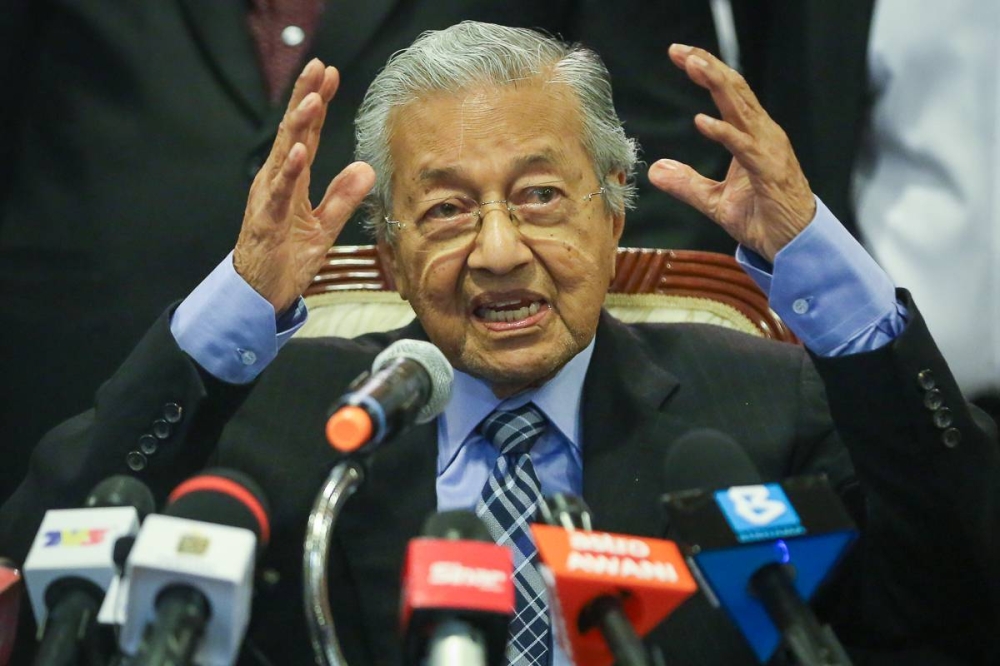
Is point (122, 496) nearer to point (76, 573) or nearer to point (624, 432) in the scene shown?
point (76, 573)

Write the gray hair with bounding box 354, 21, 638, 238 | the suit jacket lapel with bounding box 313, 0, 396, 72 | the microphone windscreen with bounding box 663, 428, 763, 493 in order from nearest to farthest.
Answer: the microphone windscreen with bounding box 663, 428, 763, 493, the gray hair with bounding box 354, 21, 638, 238, the suit jacket lapel with bounding box 313, 0, 396, 72

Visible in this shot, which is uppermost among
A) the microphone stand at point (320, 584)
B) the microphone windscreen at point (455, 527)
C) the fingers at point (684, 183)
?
the microphone windscreen at point (455, 527)

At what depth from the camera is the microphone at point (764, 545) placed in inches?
46.0

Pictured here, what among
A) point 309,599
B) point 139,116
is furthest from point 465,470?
point 139,116

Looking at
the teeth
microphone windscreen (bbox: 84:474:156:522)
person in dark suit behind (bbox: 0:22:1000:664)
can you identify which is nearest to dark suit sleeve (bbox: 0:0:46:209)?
person in dark suit behind (bbox: 0:22:1000:664)

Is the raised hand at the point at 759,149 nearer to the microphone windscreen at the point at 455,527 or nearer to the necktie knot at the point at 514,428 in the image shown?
the necktie knot at the point at 514,428

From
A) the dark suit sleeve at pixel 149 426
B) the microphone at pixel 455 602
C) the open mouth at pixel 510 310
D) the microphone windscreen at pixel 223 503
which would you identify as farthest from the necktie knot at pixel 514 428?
the microphone at pixel 455 602

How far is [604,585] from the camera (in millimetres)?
1125

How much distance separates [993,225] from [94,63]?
1.65 m

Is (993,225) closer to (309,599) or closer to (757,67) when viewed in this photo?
(757,67)

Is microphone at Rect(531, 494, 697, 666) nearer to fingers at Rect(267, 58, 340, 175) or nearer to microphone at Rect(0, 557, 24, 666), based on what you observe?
microphone at Rect(0, 557, 24, 666)

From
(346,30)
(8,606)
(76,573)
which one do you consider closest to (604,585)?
(76,573)

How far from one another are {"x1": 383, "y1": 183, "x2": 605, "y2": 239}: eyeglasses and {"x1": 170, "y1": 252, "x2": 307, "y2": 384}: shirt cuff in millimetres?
307

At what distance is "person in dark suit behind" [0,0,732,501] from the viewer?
2.49m
